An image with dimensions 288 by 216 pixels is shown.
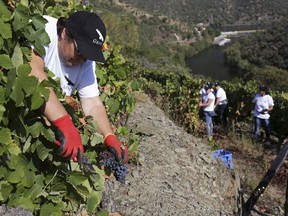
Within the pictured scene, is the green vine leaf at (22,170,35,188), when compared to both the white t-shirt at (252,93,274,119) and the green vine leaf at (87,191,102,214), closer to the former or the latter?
the green vine leaf at (87,191,102,214)

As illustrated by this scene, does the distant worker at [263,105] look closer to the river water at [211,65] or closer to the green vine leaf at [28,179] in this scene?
the green vine leaf at [28,179]

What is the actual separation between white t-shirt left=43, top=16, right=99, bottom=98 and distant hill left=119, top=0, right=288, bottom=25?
112 metres

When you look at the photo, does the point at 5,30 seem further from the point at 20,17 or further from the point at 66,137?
the point at 66,137

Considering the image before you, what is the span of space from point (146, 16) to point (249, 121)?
270ft

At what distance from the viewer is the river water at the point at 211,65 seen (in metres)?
72.4

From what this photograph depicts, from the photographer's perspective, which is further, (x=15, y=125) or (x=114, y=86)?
(x=114, y=86)

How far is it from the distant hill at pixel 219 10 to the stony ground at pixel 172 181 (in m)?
109

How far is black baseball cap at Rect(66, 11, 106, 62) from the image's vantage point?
1811 mm

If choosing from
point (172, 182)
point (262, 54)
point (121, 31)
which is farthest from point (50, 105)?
point (262, 54)

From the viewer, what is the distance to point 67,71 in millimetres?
2047

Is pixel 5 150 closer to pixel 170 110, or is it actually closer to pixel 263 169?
pixel 263 169

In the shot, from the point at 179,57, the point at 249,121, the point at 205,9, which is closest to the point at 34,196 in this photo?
the point at 249,121

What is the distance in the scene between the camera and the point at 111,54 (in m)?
4.07

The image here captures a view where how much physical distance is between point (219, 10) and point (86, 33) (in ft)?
416
